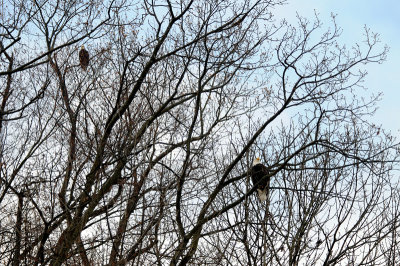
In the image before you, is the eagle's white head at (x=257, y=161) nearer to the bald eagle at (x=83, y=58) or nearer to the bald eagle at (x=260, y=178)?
the bald eagle at (x=260, y=178)

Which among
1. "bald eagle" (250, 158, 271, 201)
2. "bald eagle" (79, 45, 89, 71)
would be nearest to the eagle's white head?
"bald eagle" (250, 158, 271, 201)

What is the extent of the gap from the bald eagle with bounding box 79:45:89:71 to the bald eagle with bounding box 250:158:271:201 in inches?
142

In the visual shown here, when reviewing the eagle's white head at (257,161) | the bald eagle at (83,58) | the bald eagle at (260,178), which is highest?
the bald eagle at (83,58)

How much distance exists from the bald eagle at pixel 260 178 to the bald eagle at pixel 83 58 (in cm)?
362

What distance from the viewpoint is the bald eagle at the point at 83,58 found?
9.29m

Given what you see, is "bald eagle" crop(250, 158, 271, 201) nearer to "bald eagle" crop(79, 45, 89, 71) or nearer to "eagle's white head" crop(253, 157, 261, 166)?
"eagle's white head" crop(253, 157, 261, 166)

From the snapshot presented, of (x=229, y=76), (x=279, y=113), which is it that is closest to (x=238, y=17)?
(x=229, y=76)

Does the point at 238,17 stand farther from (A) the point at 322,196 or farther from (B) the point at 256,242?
(B) the point at 256,242

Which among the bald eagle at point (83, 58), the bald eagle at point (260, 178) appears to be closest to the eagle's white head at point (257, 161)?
the bald eagle at point (260, 178)

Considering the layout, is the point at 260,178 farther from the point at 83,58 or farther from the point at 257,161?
the point at 83,58

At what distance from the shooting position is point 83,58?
951 centimetres

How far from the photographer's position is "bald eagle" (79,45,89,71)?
929 cm

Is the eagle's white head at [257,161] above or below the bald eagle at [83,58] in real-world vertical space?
below

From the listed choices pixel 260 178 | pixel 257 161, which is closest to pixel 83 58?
pixel 257 161
